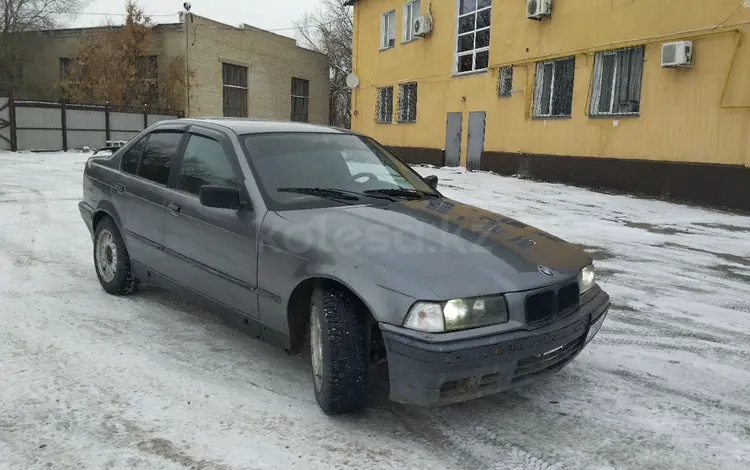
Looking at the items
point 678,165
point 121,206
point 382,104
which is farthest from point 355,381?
point 382,104

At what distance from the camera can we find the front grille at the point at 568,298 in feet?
9.37

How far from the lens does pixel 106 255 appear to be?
4836mm

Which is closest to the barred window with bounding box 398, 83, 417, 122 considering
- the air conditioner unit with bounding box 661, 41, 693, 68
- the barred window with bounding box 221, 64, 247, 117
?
the air conditioner unit with bounding box 661, 41, 693, 68

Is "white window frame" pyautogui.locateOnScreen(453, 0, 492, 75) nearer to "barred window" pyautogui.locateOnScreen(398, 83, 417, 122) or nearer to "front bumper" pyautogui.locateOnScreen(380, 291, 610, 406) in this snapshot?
"barred window" pyautogui.locateOnScreen(398, 83, 417, 122)

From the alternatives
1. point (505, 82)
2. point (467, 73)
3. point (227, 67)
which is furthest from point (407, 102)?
point (227, 67)

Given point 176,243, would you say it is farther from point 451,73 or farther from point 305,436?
point 451,73

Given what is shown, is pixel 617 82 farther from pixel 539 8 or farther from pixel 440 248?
pixel 440 248

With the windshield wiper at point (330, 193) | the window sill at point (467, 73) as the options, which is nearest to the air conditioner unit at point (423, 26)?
the window sill at point (467, 73)

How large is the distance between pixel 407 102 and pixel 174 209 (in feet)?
62.9

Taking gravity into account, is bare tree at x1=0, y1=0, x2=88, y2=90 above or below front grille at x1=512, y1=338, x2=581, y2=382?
above

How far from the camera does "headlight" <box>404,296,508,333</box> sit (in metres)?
2.54

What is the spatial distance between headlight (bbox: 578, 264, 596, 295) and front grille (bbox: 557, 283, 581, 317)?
8 cm

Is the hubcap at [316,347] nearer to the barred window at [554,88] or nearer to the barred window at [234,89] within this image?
the barred window at [554,88]

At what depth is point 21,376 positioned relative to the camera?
10.6ft
